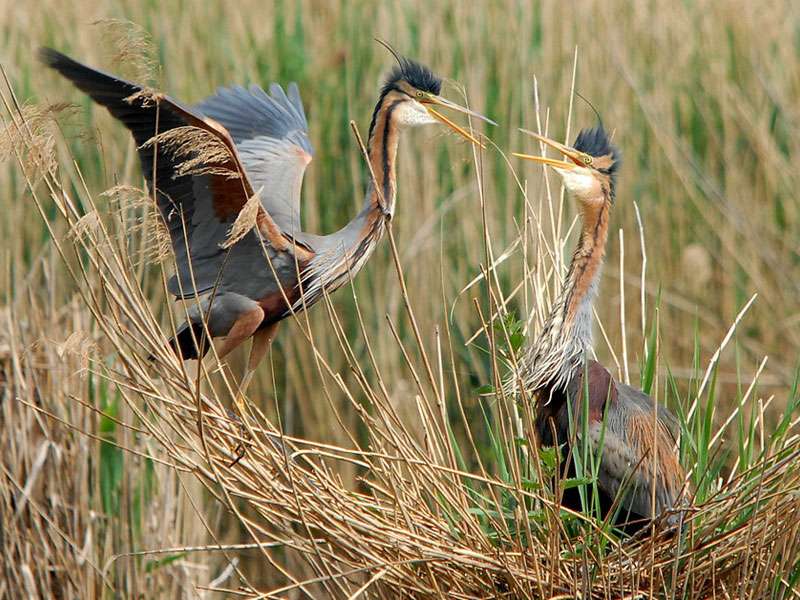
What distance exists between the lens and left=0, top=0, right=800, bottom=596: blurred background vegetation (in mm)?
4055

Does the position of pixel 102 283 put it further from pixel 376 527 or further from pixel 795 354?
pixel 795 354

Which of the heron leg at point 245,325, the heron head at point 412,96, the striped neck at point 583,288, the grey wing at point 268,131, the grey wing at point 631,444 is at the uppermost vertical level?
the heron head at point 412,96

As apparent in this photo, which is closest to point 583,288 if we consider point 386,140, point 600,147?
point 600,147

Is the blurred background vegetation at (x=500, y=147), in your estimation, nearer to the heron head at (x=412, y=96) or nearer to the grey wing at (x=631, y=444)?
the heron head at (x=412, y=96)

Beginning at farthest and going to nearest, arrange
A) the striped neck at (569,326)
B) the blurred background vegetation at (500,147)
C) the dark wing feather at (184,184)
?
the blurred background vegetation at (500,147), the striped neck at (569,326), the dark wing feather at (184,184)

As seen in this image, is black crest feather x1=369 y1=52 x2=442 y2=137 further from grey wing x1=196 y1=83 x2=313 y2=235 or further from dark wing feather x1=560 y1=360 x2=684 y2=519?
dark wing feather x1=560 y1=360 x2=684 y2=519

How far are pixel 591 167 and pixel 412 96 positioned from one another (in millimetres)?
497

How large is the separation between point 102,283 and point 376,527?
1.91ft

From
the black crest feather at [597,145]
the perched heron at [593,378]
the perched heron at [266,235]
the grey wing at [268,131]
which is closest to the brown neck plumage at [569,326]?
the perched heron at [593,378]

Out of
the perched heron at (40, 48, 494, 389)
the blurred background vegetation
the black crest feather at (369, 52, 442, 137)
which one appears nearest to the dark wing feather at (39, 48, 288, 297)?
the perched heron at (40, 48, 494, 389)

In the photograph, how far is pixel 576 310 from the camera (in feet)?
8.01

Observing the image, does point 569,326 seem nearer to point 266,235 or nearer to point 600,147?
point 600,147

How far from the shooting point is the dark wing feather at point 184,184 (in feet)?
7.20

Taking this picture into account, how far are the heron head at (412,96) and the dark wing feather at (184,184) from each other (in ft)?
1.40
